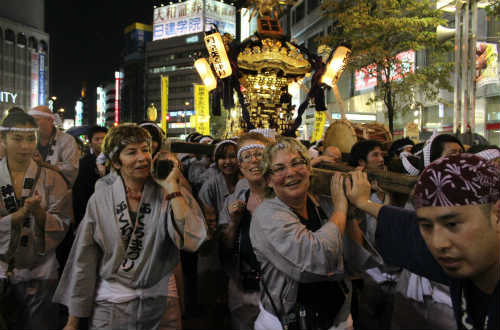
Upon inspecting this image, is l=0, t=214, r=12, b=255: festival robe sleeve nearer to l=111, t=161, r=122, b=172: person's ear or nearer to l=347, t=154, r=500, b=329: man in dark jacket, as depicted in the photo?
l=111, t=161, r=122, b=172: person's ear

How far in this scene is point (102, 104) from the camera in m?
102

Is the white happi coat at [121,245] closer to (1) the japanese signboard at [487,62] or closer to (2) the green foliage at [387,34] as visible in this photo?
(2) the green foliage at [387,34]

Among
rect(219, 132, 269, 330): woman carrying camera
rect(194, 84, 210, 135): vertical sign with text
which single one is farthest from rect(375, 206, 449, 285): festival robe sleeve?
rect(194, 84, 210, 135): vertical sign with text

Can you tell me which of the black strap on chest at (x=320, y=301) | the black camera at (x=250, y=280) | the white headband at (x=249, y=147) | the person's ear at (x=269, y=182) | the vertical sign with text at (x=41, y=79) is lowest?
the black camera at (x=250, y=280)

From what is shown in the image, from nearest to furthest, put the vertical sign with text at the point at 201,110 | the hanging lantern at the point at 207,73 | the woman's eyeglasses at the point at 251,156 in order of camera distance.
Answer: the woman's eyeglasses at the point at 251,156
the hanging lantern at the point at 207,73
the vertical sign with text at the point at 201,110

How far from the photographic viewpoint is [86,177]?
5.48 meters

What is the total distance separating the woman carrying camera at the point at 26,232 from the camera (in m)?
3.21

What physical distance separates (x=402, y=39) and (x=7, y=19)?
200ft

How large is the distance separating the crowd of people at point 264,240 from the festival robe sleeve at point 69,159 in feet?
2.88

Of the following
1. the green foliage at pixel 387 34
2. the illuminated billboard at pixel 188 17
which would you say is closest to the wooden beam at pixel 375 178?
the green foliage at pixel 387 34

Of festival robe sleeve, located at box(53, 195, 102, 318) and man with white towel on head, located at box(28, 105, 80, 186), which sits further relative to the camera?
man with white towel on head, located at box(28, 105, 80, 186)

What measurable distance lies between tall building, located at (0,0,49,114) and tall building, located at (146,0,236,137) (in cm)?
2261

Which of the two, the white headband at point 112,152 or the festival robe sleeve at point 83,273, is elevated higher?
the white headband at point 112,152

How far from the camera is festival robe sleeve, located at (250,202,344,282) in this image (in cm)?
198
